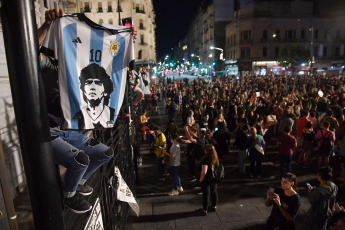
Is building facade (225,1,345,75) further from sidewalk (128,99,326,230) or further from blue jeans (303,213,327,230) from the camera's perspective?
blue jeans (303,213,327,230)

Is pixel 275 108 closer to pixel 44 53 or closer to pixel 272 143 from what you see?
pixel 272 143

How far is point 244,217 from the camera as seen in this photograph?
624 cm

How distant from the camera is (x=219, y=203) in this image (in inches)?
274

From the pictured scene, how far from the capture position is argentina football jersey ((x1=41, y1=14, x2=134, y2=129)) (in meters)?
2.47

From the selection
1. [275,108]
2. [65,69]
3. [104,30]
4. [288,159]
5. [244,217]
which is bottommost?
[244,217]

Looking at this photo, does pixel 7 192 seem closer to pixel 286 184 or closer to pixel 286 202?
pixel 286 184

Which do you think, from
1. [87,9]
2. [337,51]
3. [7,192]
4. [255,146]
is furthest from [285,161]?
[337,51]

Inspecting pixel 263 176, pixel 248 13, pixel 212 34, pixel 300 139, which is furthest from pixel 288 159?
pixel 212 34

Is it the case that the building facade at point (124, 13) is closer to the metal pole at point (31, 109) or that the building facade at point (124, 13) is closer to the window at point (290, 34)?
the window at point (290, 34)

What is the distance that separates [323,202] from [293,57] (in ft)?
158

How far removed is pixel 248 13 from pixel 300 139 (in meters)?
48.1

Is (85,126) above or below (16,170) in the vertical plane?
above

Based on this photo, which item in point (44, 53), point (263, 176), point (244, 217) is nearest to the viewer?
point (44, 53)

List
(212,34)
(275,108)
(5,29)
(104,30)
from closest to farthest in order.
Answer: (5,29) → (104,30) → (275,108) → (212,34)
